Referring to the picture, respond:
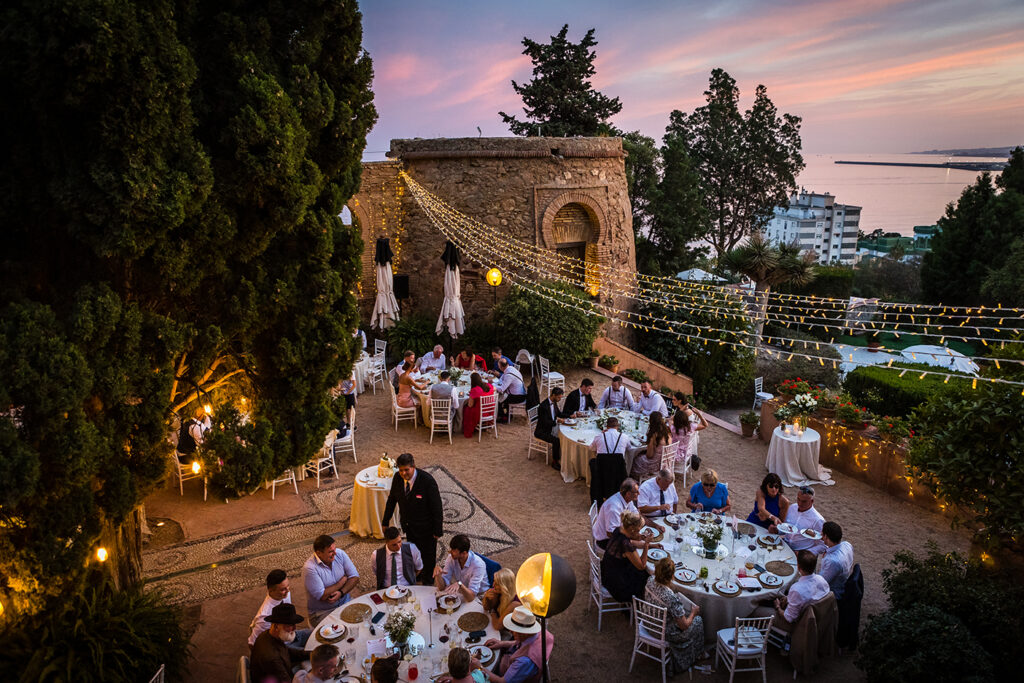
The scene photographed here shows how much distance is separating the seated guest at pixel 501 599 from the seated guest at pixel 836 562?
10.1 feet

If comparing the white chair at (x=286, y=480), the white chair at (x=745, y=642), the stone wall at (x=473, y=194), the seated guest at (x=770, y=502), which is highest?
the stone wall at (x=473, y=194)

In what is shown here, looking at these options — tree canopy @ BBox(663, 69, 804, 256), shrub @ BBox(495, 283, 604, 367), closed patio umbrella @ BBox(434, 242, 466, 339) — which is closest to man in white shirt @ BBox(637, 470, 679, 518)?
shrub @ BBox(495, 283, 604, 367)

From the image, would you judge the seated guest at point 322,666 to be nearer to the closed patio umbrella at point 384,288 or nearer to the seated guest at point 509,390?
the seated guest at point 509,390

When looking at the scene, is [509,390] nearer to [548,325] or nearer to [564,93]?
[548,325]

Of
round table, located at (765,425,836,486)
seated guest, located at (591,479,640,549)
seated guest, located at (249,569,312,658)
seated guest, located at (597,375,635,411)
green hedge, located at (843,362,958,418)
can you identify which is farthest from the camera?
green hedge, located at (843,362,958,418)

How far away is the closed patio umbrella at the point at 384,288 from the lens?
14.4 m

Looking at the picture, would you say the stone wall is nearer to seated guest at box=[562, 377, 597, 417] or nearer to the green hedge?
seated guest at box=[562, 377, 597, 417]

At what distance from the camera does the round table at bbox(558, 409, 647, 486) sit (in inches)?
377

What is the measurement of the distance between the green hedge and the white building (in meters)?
54.5

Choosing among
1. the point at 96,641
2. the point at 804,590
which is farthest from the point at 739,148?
the point at 96,641

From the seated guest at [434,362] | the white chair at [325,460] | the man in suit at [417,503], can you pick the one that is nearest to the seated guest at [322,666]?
the man in suit at [417,503]

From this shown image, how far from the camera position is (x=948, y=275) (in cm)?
2617

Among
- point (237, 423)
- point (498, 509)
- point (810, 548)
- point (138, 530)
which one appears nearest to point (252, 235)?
point (237, 423)

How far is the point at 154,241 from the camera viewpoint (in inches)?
186
